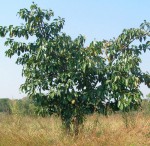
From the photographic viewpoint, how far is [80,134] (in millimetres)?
8148

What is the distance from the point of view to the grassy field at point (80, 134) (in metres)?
7.46

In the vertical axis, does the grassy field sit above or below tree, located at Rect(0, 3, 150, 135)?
below

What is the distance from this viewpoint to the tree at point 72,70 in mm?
8859

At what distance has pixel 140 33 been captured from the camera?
1012 centimetres

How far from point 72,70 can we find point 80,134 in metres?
1.70

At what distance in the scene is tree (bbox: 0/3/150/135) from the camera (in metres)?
8.86

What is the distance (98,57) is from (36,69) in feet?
5.25

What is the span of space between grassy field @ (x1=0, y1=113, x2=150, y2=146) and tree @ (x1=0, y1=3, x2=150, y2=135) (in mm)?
396

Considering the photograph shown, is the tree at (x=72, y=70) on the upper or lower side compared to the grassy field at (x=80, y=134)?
upper

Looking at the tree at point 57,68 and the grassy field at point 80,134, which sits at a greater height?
the tree at point 57,68

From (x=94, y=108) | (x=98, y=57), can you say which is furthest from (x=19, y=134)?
(x=98, y=57)

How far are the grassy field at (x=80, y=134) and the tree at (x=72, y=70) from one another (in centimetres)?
40

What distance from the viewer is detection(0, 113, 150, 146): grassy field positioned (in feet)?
24.5

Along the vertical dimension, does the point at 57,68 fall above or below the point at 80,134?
above
